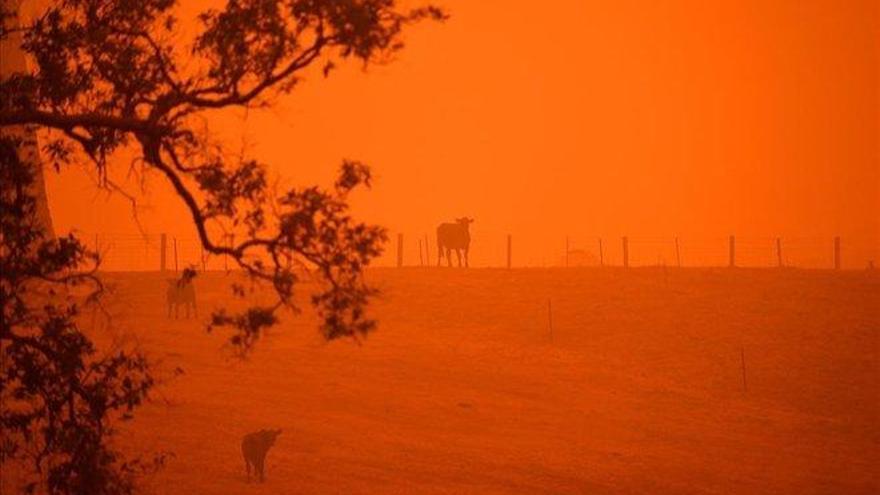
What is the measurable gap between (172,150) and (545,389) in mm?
16686

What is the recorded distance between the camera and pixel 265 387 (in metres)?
24.1

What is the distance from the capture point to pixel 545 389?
1017 inches

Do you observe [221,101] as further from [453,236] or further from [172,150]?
[453,236]

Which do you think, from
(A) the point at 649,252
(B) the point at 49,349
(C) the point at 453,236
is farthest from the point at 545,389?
(A) the point at 649,252

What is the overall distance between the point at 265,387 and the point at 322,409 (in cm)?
223

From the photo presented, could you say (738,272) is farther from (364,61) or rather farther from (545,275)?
(364,61)

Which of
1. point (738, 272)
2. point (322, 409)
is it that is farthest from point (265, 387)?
point (738, 272)

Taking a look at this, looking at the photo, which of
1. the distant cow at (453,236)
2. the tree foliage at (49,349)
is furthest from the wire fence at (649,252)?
the tree foliage at (49,349)

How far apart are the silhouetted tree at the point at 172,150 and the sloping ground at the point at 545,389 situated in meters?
2.81

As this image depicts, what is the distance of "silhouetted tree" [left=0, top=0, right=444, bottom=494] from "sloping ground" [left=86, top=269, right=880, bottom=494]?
281 centimetres

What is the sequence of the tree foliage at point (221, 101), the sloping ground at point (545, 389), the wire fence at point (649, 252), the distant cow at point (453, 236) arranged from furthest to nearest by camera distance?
1. the wire fence at point (649, 252)
2. the distant cow at point (453, 236)
3. the sloping ground at point (545, 389)
4. the tree foliage at point (221, 101)

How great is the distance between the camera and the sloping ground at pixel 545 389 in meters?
18.5

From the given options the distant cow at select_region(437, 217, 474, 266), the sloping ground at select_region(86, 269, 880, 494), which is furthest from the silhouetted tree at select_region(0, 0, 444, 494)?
the distant cow at select_region(437, 217, 474, 266)

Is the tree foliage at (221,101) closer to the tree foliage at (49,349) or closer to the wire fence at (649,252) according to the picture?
the tree foliage at (49,349)
